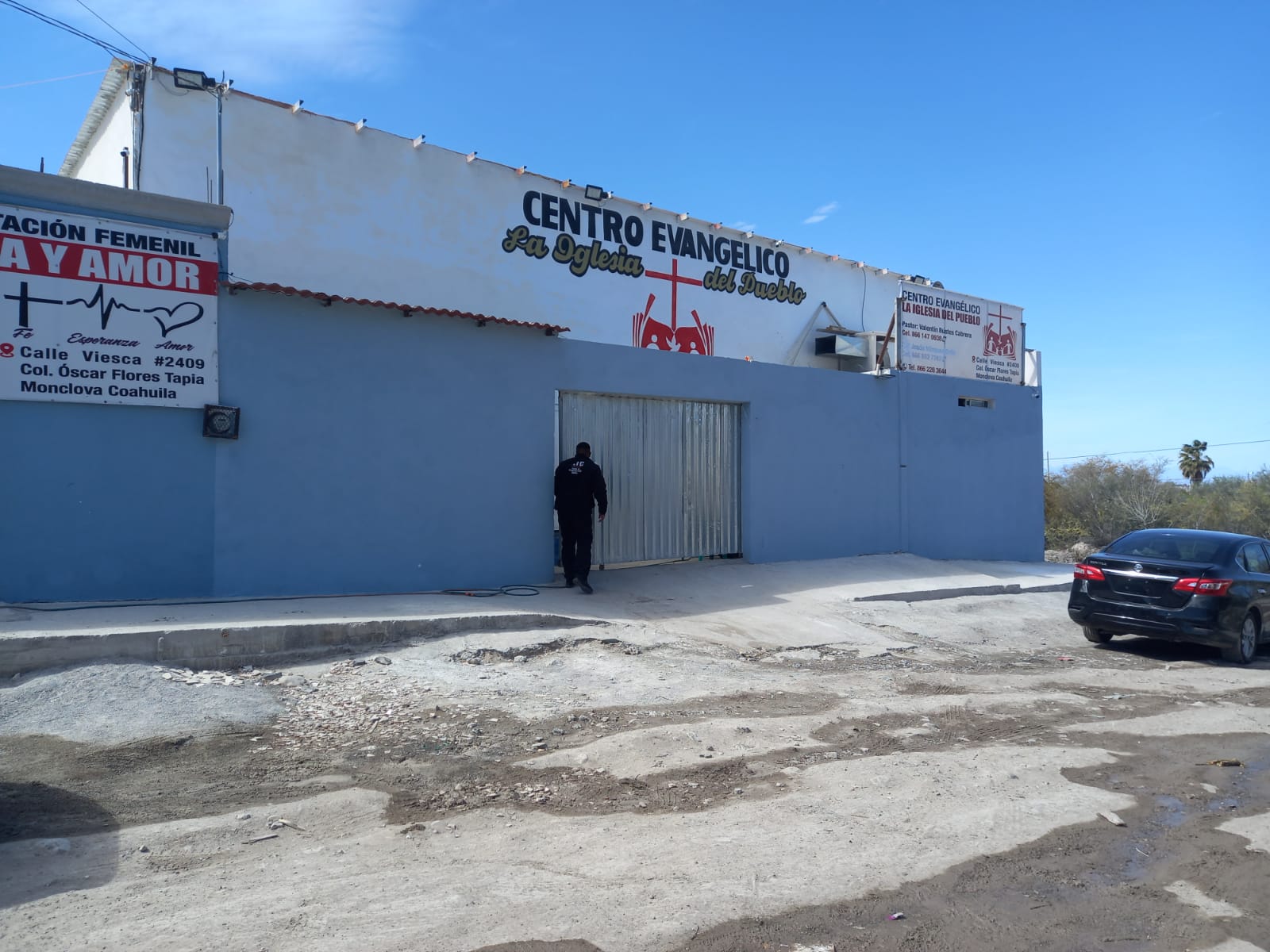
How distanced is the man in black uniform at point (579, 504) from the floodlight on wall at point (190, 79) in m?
7.22

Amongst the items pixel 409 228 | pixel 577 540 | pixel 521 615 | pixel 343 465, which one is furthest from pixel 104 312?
pixel 409 228

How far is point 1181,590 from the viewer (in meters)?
10.2

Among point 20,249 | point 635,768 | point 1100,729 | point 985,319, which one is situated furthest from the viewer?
point 985,319

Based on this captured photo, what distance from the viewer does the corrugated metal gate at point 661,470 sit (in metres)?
12.5

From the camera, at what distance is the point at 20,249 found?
8.63 meters

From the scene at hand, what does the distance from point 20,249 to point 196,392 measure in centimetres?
191

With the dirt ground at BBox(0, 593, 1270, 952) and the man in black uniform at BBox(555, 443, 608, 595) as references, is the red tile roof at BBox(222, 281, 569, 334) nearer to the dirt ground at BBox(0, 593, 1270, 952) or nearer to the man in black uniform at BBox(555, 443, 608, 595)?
the man in black uniform at BBox(555, 443, 608, 595)

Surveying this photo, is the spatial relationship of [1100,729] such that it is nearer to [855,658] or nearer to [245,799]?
[855,658]

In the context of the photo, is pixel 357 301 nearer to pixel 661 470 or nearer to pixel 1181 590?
pixel 661 470

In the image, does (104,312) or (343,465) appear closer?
(104,312)

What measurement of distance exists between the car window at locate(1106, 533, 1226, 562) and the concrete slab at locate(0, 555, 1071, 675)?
2.66m

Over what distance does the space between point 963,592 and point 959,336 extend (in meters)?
6.54

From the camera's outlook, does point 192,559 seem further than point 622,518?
No

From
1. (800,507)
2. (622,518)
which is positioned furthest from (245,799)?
(800,507)
